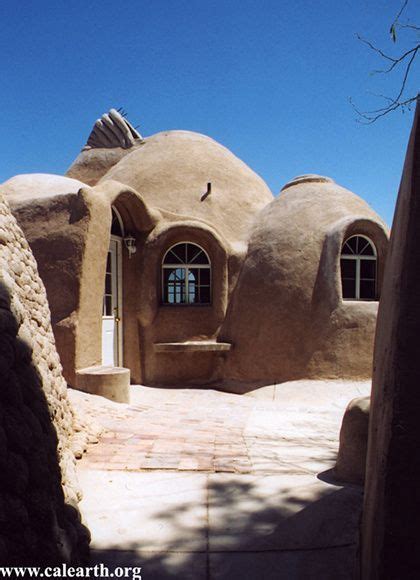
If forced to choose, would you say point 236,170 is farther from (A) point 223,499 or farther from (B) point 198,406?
(A) point 223,499

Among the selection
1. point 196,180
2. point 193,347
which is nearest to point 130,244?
point 193,347

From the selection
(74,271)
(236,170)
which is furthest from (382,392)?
(236,170)

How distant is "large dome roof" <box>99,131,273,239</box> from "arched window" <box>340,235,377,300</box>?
2.45m

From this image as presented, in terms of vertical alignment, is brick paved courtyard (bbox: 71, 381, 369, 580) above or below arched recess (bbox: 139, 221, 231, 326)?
below

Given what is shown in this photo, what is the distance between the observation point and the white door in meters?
9.20

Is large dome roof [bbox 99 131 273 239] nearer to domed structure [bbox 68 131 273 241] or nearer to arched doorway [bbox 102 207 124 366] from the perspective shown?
domed structure [bbox 68 131 273 241]

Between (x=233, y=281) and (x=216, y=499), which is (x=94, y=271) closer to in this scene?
(x=233, y=281)

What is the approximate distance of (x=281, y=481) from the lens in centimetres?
382

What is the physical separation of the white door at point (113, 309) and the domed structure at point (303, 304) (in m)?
2.31

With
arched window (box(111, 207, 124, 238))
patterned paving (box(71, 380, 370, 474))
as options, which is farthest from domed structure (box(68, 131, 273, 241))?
patterned paving (box(71, 380, 370, 474))

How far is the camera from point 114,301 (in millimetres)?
9625

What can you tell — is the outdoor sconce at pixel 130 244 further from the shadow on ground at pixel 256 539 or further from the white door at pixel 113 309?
the shadow on ground at pixel 256 539

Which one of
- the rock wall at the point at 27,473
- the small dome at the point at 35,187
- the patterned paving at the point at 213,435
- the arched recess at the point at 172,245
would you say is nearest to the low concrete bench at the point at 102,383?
the patterned paving at the point at 213,435

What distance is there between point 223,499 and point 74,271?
455 cm
